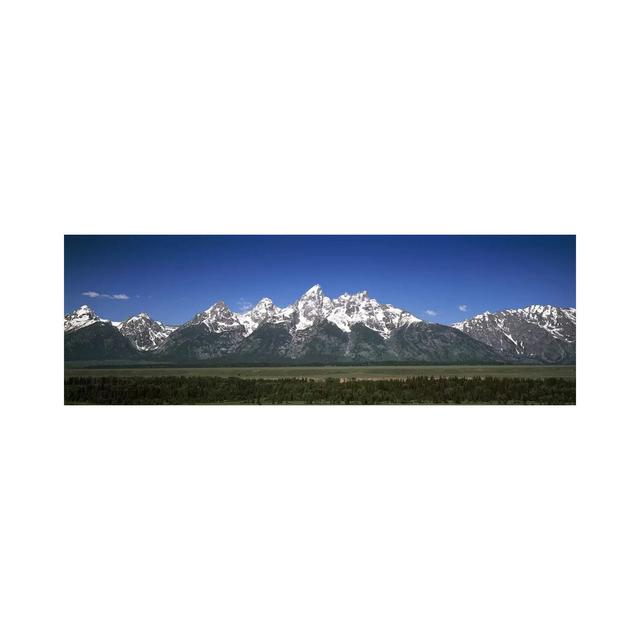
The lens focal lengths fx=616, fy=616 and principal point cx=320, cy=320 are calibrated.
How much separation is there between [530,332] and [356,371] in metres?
4.26

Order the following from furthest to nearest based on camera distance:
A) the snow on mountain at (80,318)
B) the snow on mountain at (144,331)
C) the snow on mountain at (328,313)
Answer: the snow on mountain at (144,331), the snow on mountain at (328,313), the snow on mountain at (80,318)

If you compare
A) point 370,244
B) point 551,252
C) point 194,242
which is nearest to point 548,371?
point 551,252

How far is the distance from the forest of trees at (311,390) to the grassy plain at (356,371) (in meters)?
0.21

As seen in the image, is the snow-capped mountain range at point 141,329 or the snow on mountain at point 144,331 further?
the snow on mountain at point 144,331

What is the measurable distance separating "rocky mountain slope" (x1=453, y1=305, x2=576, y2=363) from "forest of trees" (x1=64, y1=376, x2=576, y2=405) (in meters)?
0.89

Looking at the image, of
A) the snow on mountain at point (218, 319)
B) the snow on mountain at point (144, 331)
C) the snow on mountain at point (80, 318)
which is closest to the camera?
the snow on mountain at point (80, 318)

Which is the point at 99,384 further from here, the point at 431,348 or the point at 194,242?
the point at 431,348

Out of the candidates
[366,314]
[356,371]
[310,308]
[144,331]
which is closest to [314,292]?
[310,308]

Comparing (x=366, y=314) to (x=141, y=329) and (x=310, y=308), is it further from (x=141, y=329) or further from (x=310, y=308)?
(x=141, y=329)

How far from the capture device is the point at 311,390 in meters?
14.2

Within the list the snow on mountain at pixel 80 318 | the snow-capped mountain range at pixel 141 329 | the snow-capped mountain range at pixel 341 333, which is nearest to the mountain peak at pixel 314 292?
the snow-capped mountain range at pixel 341 333

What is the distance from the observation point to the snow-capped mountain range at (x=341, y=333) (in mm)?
14727

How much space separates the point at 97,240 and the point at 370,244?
235 inches

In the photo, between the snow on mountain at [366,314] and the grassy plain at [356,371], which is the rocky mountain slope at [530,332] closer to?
the grassy plain at [356,371]
